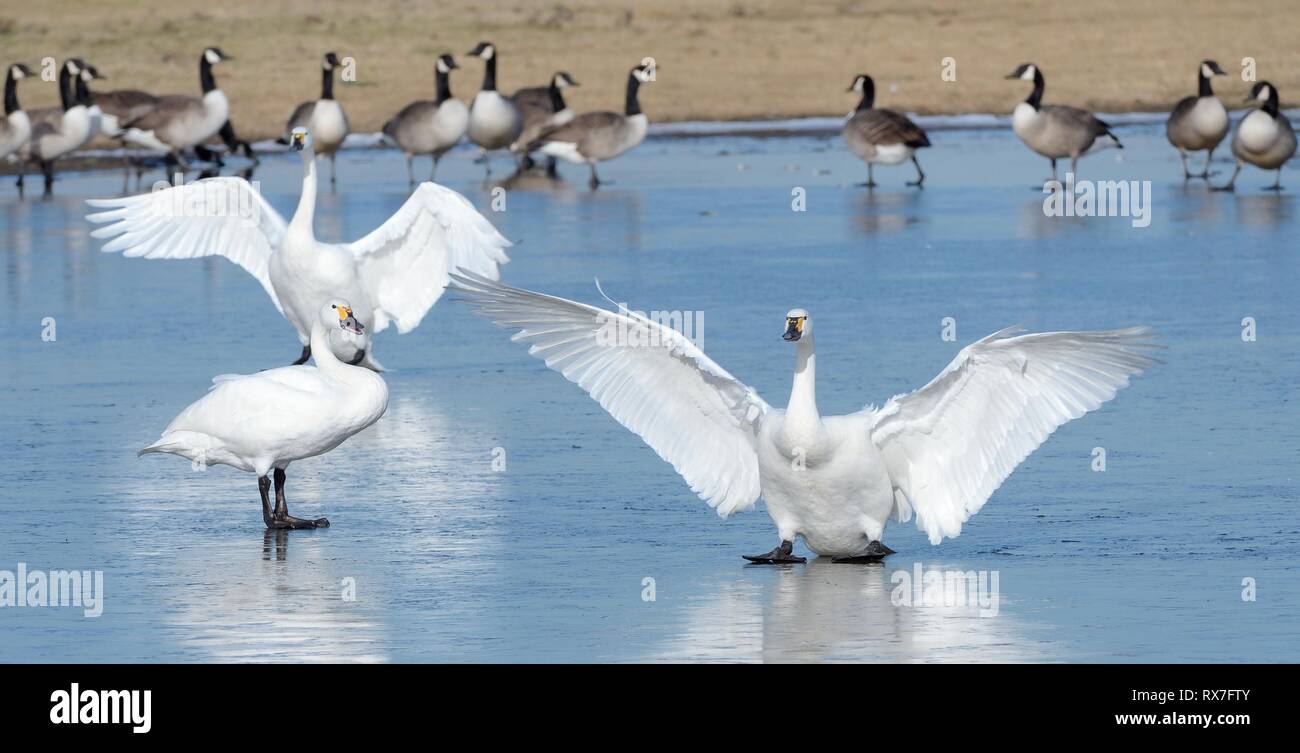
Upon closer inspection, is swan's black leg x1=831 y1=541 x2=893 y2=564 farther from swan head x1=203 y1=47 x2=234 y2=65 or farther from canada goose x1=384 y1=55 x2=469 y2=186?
swan head x1=203 y1=47 x2=234 y2=65

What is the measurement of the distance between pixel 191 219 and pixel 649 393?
5925mm

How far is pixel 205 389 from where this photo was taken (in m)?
12.1

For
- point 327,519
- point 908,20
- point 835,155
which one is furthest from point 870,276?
point 908,20

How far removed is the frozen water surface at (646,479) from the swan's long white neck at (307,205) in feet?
2.99

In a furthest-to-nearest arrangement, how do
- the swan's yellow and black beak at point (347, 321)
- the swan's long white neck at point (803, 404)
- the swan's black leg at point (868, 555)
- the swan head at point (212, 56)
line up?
the swan head at point (212, 56)
the swan's yellow and black beak at point (347, 321)
the swan's black leg at point (868, 555)
the swan's long white neck at point (803, 404)

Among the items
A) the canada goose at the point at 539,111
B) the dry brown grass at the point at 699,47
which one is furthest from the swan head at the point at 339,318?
the dry brown grass at the point at 699,47

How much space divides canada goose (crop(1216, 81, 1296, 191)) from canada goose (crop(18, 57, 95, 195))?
1277 cm

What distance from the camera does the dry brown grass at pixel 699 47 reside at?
33.4 m

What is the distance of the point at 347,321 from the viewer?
361 inches

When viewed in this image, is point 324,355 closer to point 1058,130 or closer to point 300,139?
point 300,139

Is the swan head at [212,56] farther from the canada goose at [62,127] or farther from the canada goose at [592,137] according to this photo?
the canada goose at [592,137]

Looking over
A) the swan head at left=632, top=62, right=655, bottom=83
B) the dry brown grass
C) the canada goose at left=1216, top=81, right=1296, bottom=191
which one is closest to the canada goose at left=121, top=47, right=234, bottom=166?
the dry brown grass
